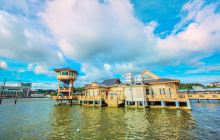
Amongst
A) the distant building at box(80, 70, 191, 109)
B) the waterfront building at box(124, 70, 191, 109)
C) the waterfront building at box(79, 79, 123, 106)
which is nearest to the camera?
the waterfront building at box(124, 70, 191, 109)

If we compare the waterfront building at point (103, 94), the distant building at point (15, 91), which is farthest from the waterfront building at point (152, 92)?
the distant building at point (15, 91)

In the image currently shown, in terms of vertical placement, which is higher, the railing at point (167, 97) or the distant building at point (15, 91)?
the distant building at point (15, 91)

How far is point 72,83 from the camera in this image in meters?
49.2

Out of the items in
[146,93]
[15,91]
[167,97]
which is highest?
[15,91]

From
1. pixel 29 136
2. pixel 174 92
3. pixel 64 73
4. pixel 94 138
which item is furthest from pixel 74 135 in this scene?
pixel 64 73

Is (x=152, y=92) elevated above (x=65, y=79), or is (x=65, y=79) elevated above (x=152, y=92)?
(x=65, y=79)

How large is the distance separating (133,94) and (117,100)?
13.4 feet

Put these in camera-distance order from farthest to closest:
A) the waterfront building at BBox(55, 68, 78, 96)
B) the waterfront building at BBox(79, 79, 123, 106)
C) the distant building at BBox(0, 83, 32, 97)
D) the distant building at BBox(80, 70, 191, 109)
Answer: the distant building at BBox(0, 83, 32, 97)
the waterfront building at BBox(55, 68, 78, 96)
the waterfront building at BBox(79, 79, 123, 106)
the distant building at BBox(80, 70, 191, 109)

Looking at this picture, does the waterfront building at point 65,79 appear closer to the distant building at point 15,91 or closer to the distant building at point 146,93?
the distant building at point 146,93

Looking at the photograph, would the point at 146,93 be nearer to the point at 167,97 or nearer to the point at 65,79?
the point at 167,97

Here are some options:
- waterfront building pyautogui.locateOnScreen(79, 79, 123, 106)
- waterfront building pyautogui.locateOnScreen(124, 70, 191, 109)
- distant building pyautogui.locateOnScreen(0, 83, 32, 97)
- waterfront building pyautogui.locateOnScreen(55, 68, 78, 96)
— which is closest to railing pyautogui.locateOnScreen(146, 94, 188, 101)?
waterfront building pyautogui.locateOnScreen(124, 70, 191, 109)

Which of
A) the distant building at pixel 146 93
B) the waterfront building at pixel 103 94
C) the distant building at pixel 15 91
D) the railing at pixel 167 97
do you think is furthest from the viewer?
the distant building at pixel 15 91

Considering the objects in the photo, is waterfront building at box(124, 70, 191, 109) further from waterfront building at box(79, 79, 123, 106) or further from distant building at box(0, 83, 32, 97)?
distant building at box(0, 83, 32, 97)

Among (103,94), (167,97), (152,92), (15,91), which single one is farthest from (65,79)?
(15,91)
